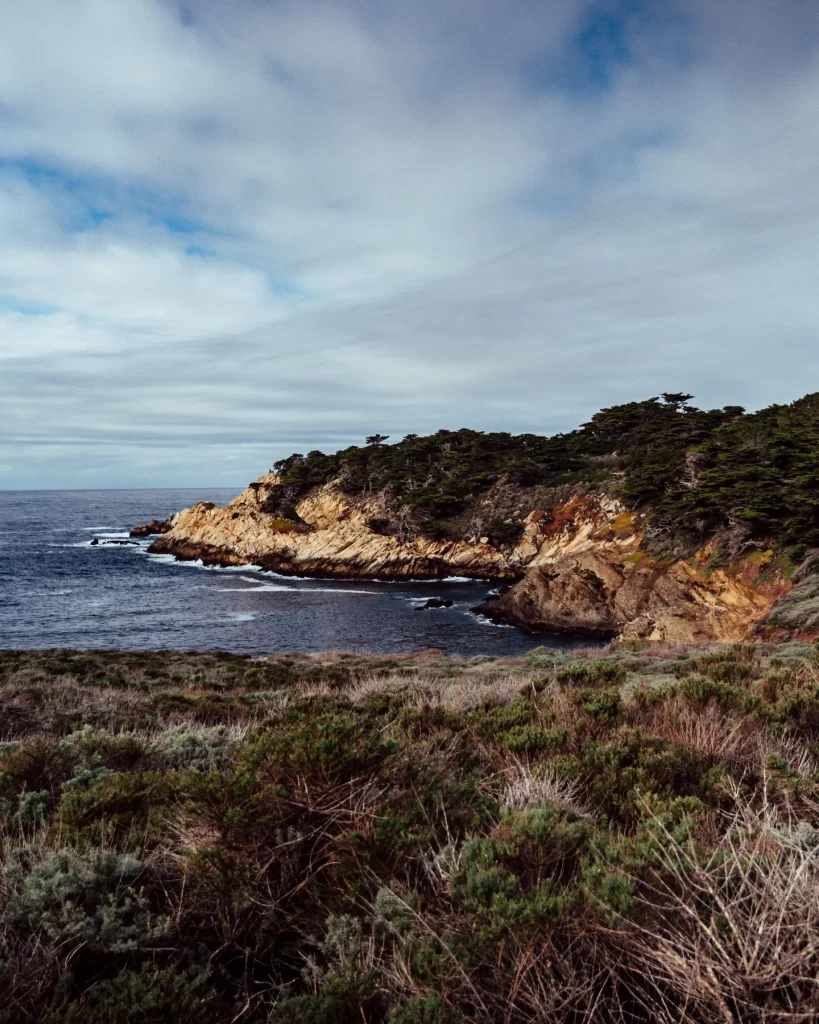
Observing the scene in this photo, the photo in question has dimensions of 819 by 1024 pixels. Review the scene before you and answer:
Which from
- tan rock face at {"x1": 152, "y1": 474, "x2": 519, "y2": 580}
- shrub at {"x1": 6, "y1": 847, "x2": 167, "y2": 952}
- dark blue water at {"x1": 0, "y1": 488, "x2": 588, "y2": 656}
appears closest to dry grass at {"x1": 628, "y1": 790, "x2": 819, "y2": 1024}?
shrub at {"x1": 6, "y1": 847, "x2": 167, "y2": 952}

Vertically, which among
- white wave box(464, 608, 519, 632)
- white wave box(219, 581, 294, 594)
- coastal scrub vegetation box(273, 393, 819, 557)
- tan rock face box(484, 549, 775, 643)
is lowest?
white wave box(464, 608, 519, 632)

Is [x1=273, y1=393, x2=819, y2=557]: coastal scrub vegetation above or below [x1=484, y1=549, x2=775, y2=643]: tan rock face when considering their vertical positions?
above

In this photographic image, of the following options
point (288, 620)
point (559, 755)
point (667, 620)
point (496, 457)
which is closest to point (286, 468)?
point (496, 457)

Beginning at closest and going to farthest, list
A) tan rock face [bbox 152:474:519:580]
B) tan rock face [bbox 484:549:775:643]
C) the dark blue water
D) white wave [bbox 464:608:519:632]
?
tan rock face [bbox 484:549:775:643], the dark blue water, white wave [bbox 464:608:519:632], tan rock face [bbox 152:474:519:580]

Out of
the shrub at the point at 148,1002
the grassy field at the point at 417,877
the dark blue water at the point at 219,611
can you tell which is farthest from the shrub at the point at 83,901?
the dark blue water at the point at 219,611

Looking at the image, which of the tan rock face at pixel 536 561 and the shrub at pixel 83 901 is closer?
the shrub at pixel 83 901

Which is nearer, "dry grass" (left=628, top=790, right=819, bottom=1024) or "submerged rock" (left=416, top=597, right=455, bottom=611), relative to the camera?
"dry grass" (left=628, top=790, right=819, bottom=1024)

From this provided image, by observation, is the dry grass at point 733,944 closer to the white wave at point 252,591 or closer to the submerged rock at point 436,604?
the submerged rock at point 436,604

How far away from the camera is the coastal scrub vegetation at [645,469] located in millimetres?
31438

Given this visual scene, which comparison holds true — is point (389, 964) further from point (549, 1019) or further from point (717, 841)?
point (717, 841)

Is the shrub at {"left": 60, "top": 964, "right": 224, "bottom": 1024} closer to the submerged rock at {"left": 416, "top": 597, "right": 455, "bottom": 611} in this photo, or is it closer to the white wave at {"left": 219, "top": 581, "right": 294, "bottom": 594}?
the submerged rock at {"left": 416, "top": 597, "right": 455, "bottom": 611}

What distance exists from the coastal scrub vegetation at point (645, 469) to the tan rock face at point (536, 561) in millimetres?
2604

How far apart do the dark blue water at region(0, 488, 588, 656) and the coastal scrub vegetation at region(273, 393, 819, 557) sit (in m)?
12.1

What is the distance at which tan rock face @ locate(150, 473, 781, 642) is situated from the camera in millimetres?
30250
